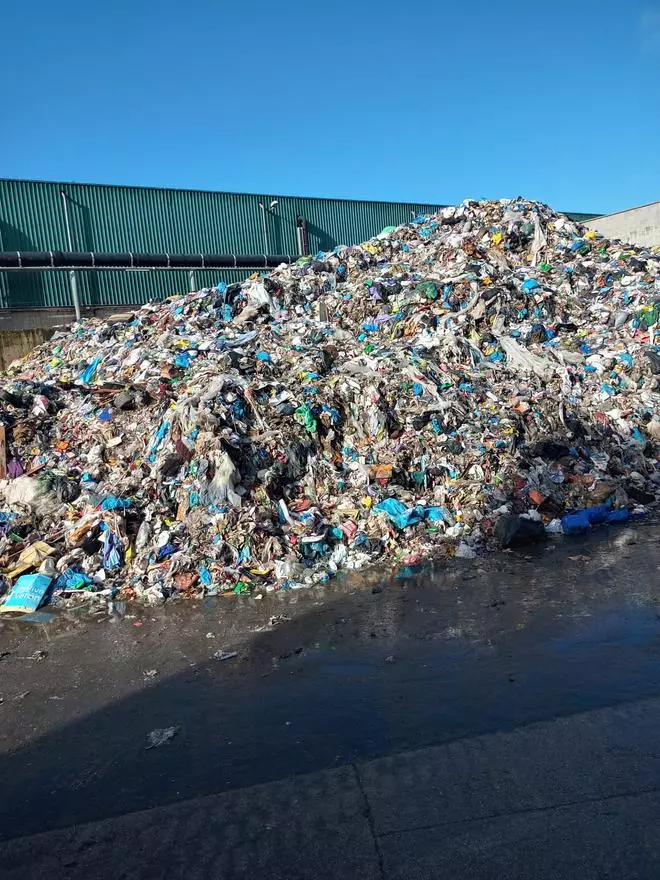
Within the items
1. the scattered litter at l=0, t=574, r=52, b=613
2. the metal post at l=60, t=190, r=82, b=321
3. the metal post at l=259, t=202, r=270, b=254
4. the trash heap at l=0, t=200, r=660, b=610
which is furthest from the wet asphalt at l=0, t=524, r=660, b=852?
the metal post at l=259, t=202, r=270, b=254

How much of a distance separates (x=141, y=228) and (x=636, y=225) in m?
12.7

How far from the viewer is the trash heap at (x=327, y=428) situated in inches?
225

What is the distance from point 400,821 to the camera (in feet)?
7.79

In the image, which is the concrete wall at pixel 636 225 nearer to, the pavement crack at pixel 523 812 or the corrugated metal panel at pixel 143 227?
the corrugated metal panel at pixel 143 227

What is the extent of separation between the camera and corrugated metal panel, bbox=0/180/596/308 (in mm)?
13914

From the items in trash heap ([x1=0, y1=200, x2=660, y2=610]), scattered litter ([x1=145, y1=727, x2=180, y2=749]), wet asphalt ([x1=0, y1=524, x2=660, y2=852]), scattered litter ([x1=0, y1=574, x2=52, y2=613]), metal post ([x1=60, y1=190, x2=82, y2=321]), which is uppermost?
metal post ([x1=60, y1=190, x2=82, y2=321])

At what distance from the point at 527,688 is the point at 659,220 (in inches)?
685

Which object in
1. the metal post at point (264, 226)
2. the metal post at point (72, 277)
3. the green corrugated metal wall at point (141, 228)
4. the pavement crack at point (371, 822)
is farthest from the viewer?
the metal post at point (264, 226)

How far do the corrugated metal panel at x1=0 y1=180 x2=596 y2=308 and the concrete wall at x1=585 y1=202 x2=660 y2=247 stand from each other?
6477 millimetres

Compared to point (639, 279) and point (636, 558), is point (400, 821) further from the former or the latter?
point (639, 279)

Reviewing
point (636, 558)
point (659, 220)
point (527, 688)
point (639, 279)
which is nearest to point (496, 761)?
point (527, 688)

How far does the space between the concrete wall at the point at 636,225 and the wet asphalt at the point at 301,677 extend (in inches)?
587

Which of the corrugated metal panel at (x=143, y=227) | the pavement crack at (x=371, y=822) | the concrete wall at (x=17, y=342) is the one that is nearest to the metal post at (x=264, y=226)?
the corrugated metal panel at (x=143, y=227)

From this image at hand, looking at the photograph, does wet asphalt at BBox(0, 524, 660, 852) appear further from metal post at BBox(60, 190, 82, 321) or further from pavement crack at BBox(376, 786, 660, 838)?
metal post at BBox(60, 190, 82, 321)
